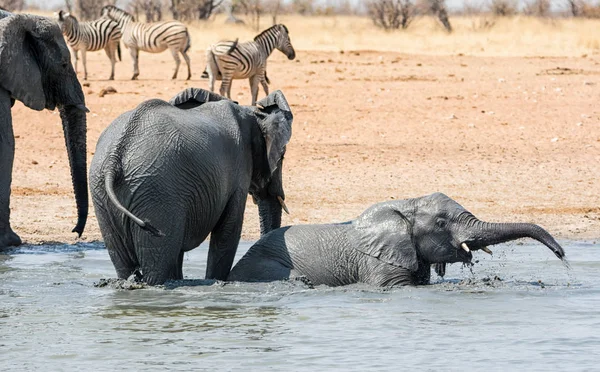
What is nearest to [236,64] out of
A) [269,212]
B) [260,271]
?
[269,212]

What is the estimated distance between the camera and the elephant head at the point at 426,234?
7168mm

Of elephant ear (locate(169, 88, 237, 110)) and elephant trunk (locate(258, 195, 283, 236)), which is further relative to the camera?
elephant trunk (locate(258, 195, 283, 236))

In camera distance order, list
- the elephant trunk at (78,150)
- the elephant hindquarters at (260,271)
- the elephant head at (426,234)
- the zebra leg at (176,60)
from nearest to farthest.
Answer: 1. the elephant head at (426,234)
2. the elephant hindquarters at (260,271)
3. the elephant trunk at (78,150)
4. the zebra leg at (176,60)

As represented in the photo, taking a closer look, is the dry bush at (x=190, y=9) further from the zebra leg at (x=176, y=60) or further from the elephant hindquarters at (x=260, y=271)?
the elephant hindquarters at (x=260, y=271)

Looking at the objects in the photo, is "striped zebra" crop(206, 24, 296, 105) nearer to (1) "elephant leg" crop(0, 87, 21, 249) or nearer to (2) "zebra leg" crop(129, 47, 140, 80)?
(2) "zebra leg" crop(129, 47, 140, 80)

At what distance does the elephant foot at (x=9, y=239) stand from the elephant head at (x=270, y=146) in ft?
7.63

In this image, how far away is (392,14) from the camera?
33.4 m

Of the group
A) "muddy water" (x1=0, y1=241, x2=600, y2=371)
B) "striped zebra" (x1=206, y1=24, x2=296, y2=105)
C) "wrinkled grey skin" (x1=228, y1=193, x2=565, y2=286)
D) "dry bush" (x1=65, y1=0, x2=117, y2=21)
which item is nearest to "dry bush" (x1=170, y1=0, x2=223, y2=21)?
"dry bush" (x1=65, y1=0, x2=117, y2=21)

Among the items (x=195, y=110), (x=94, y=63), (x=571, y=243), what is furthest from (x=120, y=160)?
(x=94, y=63)

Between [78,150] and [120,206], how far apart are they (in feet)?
9.34

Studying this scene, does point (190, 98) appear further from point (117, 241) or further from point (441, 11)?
point (441, 11)

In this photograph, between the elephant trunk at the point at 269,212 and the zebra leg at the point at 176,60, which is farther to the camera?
the zebra leg at the point at 176,60

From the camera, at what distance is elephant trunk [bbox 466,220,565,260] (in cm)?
691

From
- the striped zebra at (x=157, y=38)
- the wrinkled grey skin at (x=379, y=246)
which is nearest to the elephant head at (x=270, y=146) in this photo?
the wrinkled grey skin at (x=379, y=246)
